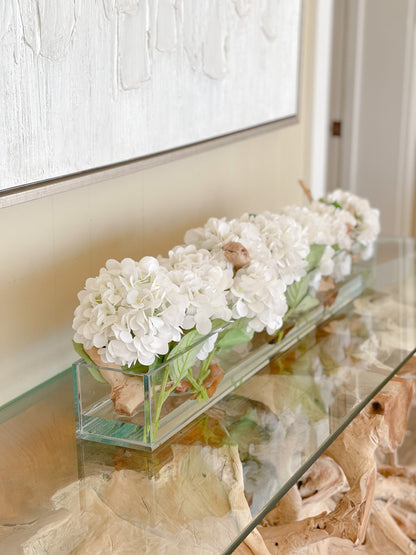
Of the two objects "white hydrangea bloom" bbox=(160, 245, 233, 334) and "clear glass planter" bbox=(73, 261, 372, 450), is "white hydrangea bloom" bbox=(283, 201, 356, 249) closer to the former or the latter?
"white hydrangea bloom" bbox=(160, 245, 233, 334)

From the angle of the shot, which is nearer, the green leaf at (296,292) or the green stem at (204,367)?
the green stem at (204,367)

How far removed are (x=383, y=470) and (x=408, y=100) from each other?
1.61 m

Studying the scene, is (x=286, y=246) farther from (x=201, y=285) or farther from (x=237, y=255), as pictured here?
(x=201, y=285)

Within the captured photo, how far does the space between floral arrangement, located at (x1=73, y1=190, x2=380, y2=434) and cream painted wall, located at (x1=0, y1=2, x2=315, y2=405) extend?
126 mm

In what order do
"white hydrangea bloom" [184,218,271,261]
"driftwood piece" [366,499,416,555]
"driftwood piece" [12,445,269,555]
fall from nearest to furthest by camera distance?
"driftwood piece" [12,445,269,555]
"white hydrangea bloom" [184,218,271,261]
"driftwood piece" [366,499,416,555]

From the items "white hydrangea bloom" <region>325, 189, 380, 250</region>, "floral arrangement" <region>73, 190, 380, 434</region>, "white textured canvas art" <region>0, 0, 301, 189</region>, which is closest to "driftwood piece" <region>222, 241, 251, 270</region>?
"floral arrangement" <region>73, 190, 380, 434</region>

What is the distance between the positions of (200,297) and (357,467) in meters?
0.38

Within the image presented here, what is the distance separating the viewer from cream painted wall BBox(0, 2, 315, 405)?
1.12 metres

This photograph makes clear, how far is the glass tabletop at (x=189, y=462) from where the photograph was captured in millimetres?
829

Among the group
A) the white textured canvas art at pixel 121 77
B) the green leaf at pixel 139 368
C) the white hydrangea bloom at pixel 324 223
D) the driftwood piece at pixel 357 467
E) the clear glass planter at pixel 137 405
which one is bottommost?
the driftwood piece at pixel 357 467

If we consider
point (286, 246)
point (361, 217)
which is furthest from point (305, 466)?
point (361, 217)

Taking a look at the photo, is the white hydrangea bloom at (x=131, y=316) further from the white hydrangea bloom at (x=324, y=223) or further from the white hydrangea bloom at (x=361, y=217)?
the white hydrangea bloom at (x=361, y=217)

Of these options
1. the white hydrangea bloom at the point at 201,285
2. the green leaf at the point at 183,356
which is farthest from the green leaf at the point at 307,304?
the green leaf at the point at 183,356

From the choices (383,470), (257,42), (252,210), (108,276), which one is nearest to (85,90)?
(108,276)
